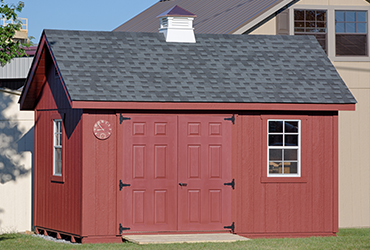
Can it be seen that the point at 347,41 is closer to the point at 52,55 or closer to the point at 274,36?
the point at 274,36

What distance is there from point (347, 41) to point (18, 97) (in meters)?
9.00

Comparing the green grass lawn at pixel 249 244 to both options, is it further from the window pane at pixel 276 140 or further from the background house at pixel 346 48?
the background house at pixel 346 48

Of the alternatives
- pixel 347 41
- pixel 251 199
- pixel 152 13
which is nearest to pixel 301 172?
pixel 251 199

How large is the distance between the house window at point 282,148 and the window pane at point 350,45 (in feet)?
15.0

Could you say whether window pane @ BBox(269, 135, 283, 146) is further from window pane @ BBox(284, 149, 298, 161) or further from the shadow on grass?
the shadow on grass

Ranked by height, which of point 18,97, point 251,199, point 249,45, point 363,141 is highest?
point 249,45

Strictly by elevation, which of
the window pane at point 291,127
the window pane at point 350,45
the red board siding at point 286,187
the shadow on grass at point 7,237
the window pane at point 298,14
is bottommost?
the shadow on grass at point 7,237

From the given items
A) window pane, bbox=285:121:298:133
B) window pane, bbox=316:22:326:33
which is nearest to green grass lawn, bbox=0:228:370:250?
window pane, bbox=285:121:298:133

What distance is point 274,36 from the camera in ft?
51.0

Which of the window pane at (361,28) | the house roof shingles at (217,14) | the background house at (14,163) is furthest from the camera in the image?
the window pane at (361,28)

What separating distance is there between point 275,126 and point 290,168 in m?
0.97

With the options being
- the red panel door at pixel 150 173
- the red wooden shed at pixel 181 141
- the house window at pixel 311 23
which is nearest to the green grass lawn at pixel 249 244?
the red wooden shed at pixel 181 141

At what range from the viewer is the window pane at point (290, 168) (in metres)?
13.7

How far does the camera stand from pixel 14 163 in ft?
52.8
